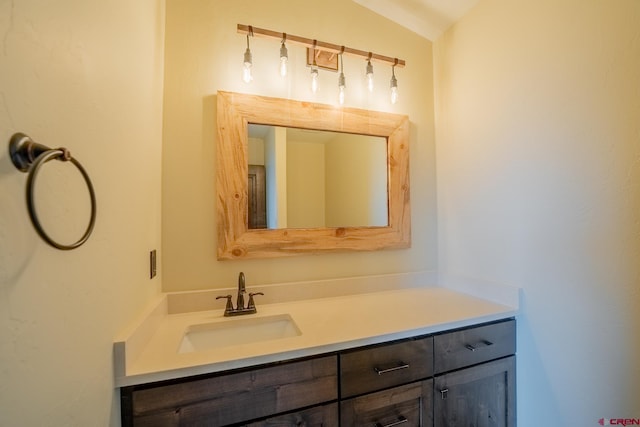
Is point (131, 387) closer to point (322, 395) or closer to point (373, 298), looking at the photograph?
point (322, 395)

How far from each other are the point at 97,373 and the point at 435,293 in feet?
5.01

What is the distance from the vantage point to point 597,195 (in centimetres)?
102

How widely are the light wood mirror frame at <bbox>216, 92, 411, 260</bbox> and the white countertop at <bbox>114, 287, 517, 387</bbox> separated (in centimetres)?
28

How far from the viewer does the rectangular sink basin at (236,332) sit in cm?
115

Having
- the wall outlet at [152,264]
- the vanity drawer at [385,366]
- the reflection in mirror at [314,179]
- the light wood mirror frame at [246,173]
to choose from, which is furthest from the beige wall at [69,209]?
the vanity drawer at [385,366]

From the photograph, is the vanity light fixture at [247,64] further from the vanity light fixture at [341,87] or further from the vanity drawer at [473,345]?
the vanity drawer at [473,345]

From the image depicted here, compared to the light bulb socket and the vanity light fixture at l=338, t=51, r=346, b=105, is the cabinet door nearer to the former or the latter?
the vanity light fixture at l=338, t=51, r=346, b=105

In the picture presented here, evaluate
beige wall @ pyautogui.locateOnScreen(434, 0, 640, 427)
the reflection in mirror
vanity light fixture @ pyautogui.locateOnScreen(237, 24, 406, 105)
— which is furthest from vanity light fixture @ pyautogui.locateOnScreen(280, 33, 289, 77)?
beige wall @ pyautogui.locateOnScreen(434, 0, 640, 427)

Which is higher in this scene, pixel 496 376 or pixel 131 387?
pixel 131 387

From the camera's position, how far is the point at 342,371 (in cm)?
100

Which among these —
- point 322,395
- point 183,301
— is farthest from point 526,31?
point 183,301

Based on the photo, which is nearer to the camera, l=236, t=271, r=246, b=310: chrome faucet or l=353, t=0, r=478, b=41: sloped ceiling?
l=236, t=271, r=246, b=310: chrome faucet

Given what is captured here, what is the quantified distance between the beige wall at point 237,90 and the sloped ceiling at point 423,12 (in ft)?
0.15

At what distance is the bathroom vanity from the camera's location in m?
0.85
